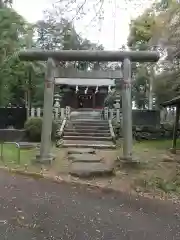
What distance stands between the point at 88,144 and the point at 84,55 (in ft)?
17.6

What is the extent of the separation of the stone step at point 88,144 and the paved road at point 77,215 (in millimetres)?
7367

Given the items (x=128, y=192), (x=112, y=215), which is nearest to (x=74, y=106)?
(x=128, y=192)

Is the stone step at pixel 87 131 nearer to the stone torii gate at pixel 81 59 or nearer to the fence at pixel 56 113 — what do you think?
the fence at pixel 56 113

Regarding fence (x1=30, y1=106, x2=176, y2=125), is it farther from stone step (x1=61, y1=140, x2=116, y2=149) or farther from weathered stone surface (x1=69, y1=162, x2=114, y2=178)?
weathered stone surface (x1=69, y1=162, x2=114, y2=178)

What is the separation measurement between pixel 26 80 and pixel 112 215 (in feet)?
84.8

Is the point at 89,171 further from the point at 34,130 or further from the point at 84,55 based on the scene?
the point at 34,130

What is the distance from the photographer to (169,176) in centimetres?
927

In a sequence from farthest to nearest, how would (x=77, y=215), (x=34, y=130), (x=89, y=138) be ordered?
1. (x=89, y=138)
2. (x=34, y=130)
3. (x=77, y=215)

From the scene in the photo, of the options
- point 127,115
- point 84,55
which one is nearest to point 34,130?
point 84,55

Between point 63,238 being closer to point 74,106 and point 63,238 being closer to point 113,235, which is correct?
point 113,235

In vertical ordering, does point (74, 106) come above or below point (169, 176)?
above

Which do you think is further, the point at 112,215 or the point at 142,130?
the point at 142,130

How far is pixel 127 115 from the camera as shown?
1045cm

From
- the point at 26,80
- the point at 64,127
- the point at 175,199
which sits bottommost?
the point at 175,199
